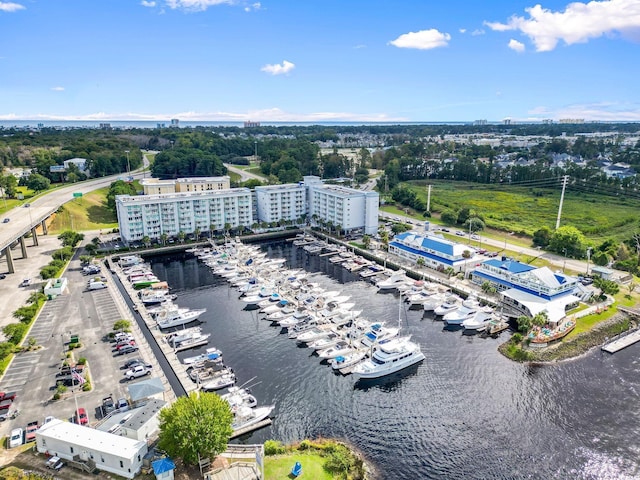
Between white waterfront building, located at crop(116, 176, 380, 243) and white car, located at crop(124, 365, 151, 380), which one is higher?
white waterfront building, located at crop(116, 176, 380, 243)

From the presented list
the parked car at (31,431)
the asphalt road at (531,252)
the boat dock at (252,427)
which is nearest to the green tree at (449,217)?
the asphalt road at (531,252)

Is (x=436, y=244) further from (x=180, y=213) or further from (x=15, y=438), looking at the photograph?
(x=15, y=438)

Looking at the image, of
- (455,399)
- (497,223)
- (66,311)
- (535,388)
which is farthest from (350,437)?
(497,223)

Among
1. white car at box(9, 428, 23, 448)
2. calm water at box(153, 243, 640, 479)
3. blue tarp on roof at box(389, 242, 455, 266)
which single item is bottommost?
calm water at box(153, 243, 640, 479)

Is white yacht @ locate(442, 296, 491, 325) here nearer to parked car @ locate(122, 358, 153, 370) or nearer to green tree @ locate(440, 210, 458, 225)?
parked car @ locate(122, 358, 153, 370)

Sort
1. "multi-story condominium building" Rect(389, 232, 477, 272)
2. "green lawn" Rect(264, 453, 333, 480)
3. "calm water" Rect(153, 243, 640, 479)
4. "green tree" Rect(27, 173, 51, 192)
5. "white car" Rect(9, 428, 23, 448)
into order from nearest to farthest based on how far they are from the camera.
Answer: "green lawn" Rect(264, 453, 333, 480), "white car" Rect(9, 428, 23, 448), "calm water" Rect(153, 243, 640, 479), "multi-story condominium building" Rect(389, 232, 477, 272), "green tree" Rect(27, 173, 51, 192)

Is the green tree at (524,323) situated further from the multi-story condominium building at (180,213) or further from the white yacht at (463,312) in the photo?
the multi-story condominium building at (180,213)

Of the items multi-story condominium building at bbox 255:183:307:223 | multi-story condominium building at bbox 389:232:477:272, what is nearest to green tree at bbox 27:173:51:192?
multi-story condominium building at bbox 255:183:307:223

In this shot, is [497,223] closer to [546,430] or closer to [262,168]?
[546,430]
